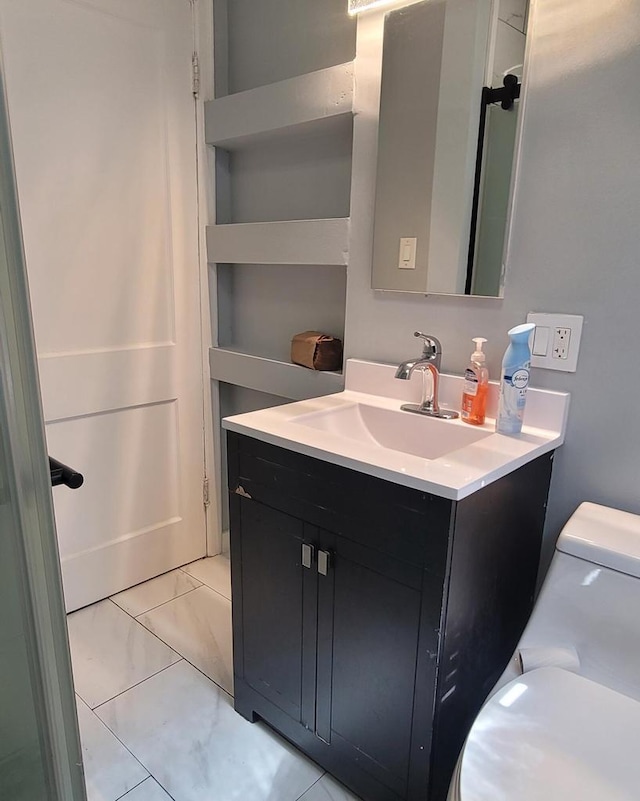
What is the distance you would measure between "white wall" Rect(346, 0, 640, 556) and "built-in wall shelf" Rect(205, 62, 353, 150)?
0.56m

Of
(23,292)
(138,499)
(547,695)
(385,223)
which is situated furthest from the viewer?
(138,499)

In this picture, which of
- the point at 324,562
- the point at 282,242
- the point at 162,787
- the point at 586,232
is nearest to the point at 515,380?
the point at 586,232

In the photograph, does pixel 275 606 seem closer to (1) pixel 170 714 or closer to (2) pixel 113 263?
(1) pixel 170 714

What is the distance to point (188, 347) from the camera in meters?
2.11

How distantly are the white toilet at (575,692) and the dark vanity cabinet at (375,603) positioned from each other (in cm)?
12

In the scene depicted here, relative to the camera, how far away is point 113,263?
1.85m

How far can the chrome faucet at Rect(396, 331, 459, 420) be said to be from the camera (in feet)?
4.58

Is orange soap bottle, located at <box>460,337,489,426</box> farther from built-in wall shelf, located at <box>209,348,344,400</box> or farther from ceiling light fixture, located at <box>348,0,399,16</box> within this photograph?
ceiling light fixture, located at <box>348,0,399,16</box>

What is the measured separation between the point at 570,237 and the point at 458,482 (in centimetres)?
65

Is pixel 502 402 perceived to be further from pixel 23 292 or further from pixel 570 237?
pixel 23 292

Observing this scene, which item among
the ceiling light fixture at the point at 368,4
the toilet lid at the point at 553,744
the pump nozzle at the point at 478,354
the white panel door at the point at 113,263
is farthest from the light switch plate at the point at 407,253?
the toilet lid at the point at 553,744

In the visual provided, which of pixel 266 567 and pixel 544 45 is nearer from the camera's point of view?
pixel 544 45

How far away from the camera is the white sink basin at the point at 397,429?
1.39m

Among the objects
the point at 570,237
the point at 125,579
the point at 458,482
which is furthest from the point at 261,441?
A: the point at 125,579
